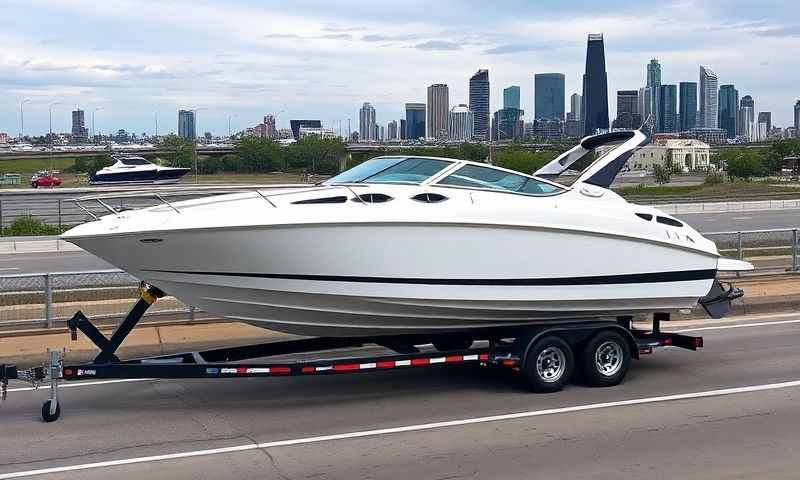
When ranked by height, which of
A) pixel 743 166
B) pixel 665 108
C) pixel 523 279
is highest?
pixel 665 108

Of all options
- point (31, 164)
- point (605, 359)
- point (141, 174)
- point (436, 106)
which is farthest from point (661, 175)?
point (605, 359)

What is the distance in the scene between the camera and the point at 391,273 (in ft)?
31.6

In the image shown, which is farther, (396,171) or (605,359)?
(605,359)

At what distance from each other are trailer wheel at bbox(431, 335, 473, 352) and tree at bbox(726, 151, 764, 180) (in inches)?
2882

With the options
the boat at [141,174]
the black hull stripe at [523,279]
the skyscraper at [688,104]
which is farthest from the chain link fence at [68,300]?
the skyscraper at [688,104]

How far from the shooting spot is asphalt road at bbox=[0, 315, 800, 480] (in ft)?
25.9

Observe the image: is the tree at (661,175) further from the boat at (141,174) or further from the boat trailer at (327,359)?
the boat trailer at (327,359)

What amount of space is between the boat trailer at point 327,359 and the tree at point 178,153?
38880 millimetres

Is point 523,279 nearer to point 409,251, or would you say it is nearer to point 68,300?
point 409,251

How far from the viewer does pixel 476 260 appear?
9.95m

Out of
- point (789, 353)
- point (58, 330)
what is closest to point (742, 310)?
point (789, 353)

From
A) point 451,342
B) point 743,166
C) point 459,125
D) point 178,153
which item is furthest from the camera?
point 743,166

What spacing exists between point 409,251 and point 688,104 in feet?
580

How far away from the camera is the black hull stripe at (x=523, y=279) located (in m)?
9.39
